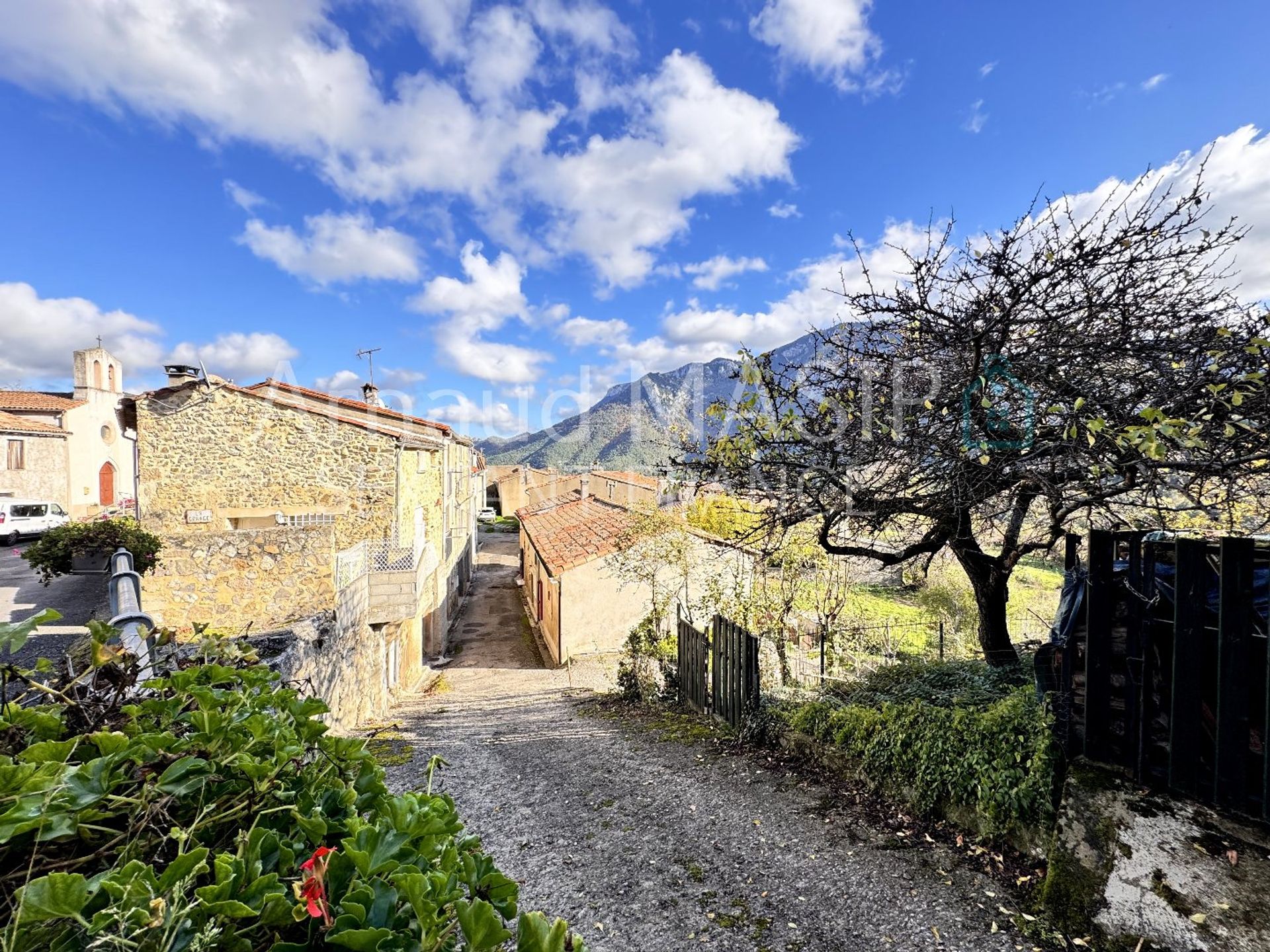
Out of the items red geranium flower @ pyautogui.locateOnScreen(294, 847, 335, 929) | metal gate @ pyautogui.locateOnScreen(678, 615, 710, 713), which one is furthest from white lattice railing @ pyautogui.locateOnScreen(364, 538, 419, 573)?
red geranium flower @ pyautogui.locateOnScreen(294, 847, 335, 929)

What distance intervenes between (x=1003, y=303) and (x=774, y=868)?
15.0ft

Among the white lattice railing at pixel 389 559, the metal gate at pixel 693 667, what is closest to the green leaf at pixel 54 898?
the metal gate at pixel 693 667

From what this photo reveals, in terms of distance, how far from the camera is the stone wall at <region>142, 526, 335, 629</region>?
8180mm

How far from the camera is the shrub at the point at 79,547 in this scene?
31.7 feet

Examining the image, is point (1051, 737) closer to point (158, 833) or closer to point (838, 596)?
point (158, 833)

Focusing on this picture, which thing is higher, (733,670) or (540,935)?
(540,935)

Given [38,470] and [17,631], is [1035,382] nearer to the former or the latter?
[17,631]

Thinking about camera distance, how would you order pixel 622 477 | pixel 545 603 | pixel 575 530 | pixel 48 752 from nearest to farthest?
pixel 48 752 < pixel 545 603 < pixel 575 530 < pixel 622 477

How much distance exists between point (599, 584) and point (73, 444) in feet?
89.6

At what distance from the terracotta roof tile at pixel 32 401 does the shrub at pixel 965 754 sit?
34832mm

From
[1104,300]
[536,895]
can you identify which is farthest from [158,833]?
[1104,300]

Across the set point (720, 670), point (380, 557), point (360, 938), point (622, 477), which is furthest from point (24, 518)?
point (360, 938)

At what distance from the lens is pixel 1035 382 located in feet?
13.6

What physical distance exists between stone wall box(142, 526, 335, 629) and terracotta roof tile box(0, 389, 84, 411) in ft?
85.6
